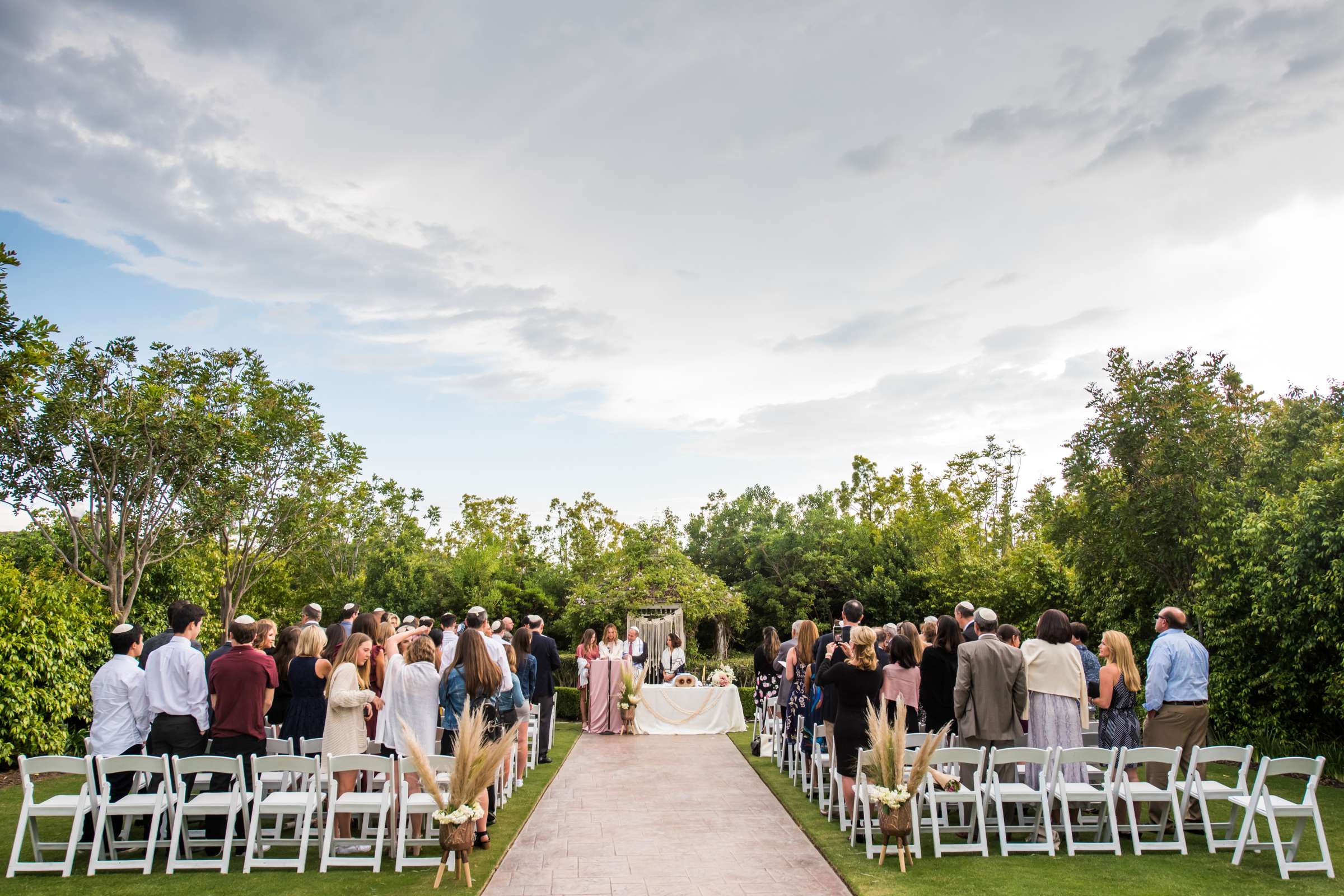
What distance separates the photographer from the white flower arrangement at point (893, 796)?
5766mm

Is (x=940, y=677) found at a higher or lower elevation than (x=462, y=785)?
higher

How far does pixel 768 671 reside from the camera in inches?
459

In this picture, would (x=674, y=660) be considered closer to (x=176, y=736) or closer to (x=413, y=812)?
(x=413, y=812)

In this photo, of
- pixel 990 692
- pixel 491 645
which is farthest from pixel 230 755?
pixel 990 692

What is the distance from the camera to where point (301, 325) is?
19.0 meters

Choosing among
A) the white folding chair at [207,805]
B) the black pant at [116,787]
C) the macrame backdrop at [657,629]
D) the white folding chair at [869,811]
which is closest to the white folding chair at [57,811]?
the black pant at [116,787]

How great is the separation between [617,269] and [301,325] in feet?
23.7

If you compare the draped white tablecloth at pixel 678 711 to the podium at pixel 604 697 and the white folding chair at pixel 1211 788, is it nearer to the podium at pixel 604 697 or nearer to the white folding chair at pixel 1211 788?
the podium at pixel 604 697

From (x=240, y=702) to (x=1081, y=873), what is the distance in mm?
5990

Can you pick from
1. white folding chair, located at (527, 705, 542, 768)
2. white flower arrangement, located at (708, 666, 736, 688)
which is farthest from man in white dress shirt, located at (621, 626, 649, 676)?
white folding chair, located at (527, 705, 542, 768)

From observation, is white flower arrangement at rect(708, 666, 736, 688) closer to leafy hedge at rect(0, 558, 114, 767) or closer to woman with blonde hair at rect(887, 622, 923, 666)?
woman with blonde hair at rect(887, 622, 923, 666)

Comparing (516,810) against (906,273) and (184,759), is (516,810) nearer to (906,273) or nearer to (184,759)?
(184,759)

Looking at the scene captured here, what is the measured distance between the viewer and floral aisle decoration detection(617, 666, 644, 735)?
46.3ft

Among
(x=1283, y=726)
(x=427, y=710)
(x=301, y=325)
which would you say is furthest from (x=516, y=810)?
(x=301, y=325)
